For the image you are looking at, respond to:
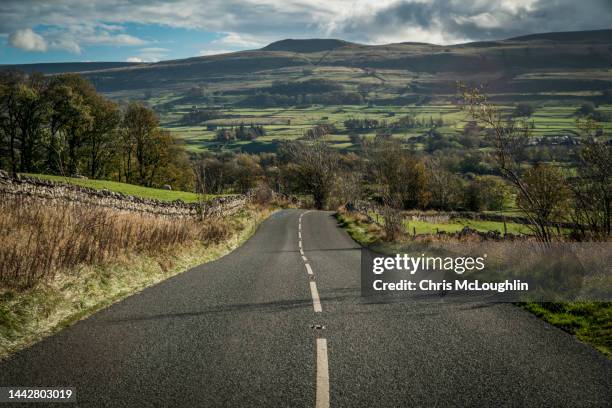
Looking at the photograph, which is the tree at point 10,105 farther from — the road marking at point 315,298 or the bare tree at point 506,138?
the bare tree at point 506,138

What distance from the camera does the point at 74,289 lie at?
8336 millimetres

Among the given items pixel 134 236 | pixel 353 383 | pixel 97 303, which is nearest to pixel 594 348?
pixel 353 383

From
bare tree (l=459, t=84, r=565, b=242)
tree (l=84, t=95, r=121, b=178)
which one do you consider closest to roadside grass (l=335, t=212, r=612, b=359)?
bare tree (l=459, t=84, r=565, b=242)

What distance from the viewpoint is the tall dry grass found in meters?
8.07

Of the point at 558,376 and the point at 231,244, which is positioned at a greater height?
the point at 558,376

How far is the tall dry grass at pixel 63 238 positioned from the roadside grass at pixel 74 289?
0.09 meters

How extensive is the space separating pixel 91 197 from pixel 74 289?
1551cm

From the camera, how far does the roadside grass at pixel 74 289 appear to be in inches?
258

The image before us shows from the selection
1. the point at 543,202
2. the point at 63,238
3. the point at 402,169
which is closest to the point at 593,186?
the point at 543,202

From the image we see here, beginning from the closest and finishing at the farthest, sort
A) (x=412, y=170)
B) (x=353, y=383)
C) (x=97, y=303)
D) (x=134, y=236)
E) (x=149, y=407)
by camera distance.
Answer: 1. (x=149, y=407)
2. (x=353, y=383)
3. (x=97, y=303)
4. (x=134, y=236)
5. (x=412, y=170)

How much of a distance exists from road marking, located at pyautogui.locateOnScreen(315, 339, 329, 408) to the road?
14 mm

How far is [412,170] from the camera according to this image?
79.3 metres

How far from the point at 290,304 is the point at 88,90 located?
55836 millimetres

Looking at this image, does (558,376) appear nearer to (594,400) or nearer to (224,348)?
(594,400)
